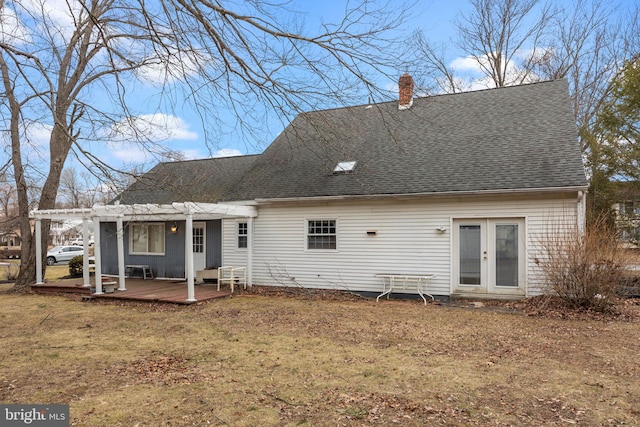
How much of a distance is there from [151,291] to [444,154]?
9.03 meters

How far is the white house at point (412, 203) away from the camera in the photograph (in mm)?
9891

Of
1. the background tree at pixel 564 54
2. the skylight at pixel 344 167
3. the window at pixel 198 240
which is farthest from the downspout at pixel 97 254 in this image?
the background tree at pixel 564 54

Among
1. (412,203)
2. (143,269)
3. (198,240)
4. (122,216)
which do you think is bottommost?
(143,269)

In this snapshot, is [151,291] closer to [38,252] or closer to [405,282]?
[38,252]

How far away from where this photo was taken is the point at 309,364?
18.2ft

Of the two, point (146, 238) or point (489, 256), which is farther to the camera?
point (146, 238)

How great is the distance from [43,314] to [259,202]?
19.7ft

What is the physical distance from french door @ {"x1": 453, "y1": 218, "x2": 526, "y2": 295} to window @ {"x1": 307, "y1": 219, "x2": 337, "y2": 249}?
333 cm

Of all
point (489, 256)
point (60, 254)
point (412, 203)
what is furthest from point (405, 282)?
point (60, 254)

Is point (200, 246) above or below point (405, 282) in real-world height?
above

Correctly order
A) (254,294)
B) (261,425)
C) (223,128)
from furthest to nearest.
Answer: (254,294), (223,128), (261,425)

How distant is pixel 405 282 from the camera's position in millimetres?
11117

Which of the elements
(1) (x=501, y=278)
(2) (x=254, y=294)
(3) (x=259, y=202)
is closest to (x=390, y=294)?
(1) (x=501, y=278)

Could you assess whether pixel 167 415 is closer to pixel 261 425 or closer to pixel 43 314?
pixel 261 425
